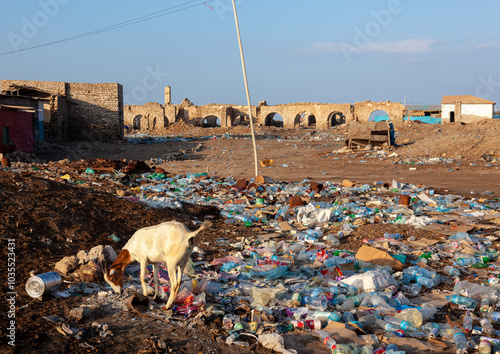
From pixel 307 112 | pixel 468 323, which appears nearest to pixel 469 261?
pixel 468 323

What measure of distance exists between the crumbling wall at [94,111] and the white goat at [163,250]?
76.1 feet

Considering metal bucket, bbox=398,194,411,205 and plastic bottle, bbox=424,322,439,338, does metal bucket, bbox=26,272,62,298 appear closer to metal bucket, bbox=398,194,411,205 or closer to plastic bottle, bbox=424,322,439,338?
plastic bottle, bbox=424,322,439,338

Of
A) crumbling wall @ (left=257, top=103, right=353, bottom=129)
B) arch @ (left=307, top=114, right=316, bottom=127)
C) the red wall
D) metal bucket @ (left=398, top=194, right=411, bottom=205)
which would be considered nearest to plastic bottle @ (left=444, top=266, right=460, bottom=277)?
metal bucket @ (left=398, top=194, right=411, bottom=205)

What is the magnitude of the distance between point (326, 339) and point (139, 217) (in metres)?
4.21

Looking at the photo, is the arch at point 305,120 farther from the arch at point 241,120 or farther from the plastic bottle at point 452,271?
the plastic bottle at point 452,271

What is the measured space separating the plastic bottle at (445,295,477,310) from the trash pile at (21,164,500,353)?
0.01 meters

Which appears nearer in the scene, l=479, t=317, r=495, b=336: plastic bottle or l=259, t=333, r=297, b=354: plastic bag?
l=259, t=333, r=297, b=354: plastic bag

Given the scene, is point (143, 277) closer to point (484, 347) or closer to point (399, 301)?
point (399, 301)

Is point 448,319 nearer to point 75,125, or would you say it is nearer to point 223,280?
point 223,280

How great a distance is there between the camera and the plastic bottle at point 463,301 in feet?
13.8

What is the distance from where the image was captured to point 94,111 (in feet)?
83.9

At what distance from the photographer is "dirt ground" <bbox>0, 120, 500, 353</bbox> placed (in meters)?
3.14

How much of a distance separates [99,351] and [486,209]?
775 centimetres

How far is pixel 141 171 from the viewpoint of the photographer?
12695 millimetres
